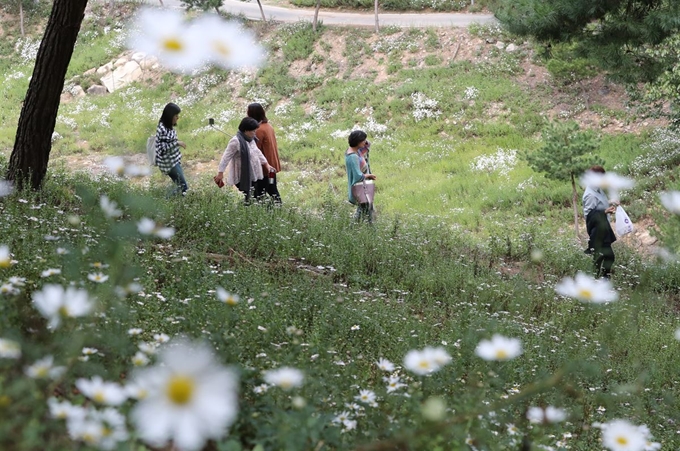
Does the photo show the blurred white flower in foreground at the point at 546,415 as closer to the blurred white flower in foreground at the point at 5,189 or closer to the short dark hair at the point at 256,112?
the blurred white flower in foreground at the point at 5,189

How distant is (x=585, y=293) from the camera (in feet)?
6.44

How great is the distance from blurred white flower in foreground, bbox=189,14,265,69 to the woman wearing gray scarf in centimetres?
702

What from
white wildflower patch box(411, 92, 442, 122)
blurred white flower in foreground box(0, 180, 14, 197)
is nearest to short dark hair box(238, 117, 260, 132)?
blurred white flower in foreground box(0, 180, 14, 197)

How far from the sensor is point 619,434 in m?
2.00

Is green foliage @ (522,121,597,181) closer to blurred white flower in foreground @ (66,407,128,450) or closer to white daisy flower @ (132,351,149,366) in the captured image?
white daisy flower @ (132,351,149,366)

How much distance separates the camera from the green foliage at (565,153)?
1009 cm

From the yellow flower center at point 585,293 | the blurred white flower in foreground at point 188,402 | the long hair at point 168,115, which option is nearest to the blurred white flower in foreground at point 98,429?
the blurred white flower in foreground at point 188,402

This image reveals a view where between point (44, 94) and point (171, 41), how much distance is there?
6.21 meters

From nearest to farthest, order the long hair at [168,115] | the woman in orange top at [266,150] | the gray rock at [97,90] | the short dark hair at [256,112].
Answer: the long hair at [168,115] → the short dark hair at [256,112] → the woman in orange top at [266,150] → the gray rock at [97,90]

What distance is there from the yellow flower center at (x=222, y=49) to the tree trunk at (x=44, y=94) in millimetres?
6024

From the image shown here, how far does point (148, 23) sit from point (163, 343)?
1.66m

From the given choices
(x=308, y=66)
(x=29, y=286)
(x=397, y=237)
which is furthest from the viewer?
(x=308, y=66)

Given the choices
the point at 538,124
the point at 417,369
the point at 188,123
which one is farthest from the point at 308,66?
the point at 417,369

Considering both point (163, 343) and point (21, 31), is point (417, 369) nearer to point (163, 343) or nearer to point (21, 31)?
point (163, 343)
